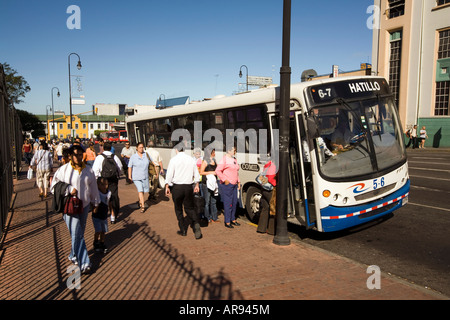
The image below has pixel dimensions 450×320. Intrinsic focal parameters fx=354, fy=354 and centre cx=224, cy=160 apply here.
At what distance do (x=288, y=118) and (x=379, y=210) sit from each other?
258 centimetres

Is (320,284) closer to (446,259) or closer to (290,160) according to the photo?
(446,259)

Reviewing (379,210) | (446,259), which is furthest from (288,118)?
(446,259)

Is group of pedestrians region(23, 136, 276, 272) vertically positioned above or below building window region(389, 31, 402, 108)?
below

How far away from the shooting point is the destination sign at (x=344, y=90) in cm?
675

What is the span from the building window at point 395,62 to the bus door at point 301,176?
92.0 feet

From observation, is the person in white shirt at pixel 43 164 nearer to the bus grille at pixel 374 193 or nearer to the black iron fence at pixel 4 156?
the black iron fence at pixel 4 156

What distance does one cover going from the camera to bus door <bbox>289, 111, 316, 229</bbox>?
671 centimetres

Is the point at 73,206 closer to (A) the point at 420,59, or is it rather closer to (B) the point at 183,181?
(B) the point at 183,181

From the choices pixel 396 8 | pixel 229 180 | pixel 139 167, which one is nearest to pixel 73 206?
pixel 229 180

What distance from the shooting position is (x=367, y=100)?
707 cm

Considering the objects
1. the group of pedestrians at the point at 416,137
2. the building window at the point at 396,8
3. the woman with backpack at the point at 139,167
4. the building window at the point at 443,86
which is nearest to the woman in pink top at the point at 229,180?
the woman with backpack at the point at 139,167

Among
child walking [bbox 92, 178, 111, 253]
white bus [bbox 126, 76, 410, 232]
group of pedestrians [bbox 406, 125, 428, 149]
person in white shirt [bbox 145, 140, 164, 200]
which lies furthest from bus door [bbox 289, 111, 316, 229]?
group of pedestrians [bbox 406, 125, 428, 149]

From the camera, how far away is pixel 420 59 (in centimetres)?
2920

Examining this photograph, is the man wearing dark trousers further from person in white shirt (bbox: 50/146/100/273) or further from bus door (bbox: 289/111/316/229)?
bus door (bbox: 289/111/316/229)
